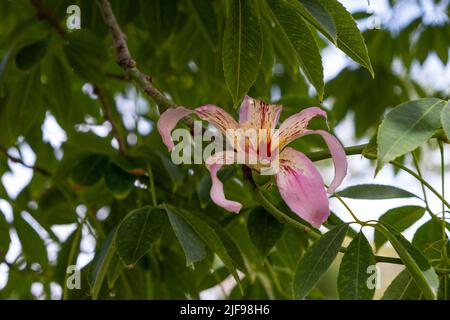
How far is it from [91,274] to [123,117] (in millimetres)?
707

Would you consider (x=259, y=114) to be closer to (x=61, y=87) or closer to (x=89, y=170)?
(x=89, y=170)

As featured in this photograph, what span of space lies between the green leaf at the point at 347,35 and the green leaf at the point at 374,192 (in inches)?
7.1

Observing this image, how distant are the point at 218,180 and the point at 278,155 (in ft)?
0.22

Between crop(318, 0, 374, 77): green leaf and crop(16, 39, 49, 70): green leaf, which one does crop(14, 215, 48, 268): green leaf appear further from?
crop(318, 0, 374, 77): green leaf

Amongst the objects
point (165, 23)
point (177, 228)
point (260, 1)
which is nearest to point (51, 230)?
point (165, 23)

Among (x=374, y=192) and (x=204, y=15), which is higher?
(x=204, y=15)

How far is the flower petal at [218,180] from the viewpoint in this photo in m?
0.58

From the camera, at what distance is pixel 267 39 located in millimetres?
991

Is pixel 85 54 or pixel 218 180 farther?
pixel 85 54

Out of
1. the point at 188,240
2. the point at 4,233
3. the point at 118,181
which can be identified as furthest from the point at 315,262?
the point at 4,233

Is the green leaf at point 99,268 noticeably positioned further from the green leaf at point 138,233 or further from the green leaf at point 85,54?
the green leaf at point 85,54

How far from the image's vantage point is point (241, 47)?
680 millimetres

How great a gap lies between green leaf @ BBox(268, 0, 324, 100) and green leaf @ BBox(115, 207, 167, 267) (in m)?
0.23

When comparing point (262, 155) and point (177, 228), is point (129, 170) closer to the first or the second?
point (177, 228)
